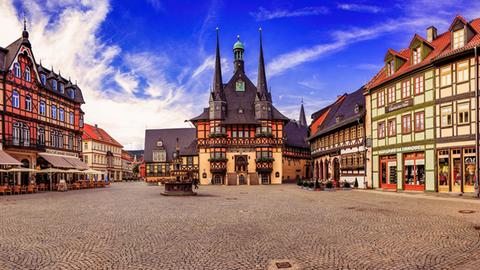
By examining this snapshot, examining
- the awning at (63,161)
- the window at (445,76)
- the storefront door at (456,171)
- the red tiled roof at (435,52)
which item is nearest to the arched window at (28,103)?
the awning at (63,161)

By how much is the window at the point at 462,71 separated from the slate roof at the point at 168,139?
65115 mm

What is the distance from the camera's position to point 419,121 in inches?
1087

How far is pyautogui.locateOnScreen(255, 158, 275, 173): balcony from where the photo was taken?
185 ft

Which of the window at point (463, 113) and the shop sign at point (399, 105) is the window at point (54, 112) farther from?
the window at point (463, 113)

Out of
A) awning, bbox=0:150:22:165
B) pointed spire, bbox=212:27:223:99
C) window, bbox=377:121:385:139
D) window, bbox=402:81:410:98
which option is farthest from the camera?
pointed spire, bbox=212:27:223:99

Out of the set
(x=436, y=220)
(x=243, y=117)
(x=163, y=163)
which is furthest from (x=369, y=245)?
(x=163, y=163)

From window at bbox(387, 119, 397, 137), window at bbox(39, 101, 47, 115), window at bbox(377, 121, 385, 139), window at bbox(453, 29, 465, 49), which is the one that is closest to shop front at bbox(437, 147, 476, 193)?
window at bbox(387, 119, 397, 137)

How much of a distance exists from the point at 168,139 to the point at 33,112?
47.0m

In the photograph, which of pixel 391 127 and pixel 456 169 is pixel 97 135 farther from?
pixel 456 169

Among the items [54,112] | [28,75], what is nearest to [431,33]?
[28,75]

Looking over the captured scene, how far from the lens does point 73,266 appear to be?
7680 mm

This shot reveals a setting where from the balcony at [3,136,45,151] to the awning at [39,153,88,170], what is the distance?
1.05m

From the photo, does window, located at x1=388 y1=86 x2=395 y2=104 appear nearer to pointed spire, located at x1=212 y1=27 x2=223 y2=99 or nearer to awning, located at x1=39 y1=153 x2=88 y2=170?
pointed spire, located at x1=212 y1=27 x2=223 y2=99

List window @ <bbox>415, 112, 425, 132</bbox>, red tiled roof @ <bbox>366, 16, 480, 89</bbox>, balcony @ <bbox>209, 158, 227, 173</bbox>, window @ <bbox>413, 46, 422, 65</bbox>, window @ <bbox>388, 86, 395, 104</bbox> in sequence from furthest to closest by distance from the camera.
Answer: balcony @ <bbox>209, 158, 227, 173</bbox>
window @ <bbox>388, 86, 395, 104</bbox>
window @ <bbox>413, 46, 422, 65</bbox>
window @ <bbox>415, 112, 425, 132</bbox>
red tiled roof @ <bbox>366, 16, 480, 89</bbox>
